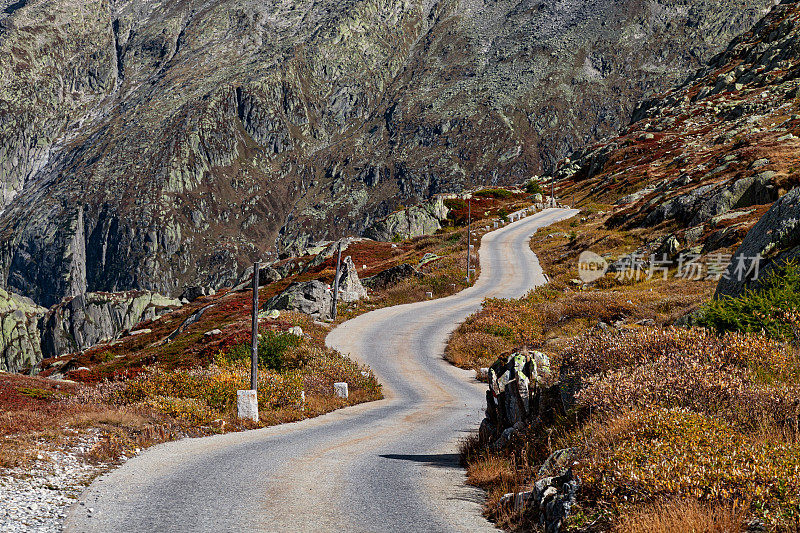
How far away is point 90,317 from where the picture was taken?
468ft

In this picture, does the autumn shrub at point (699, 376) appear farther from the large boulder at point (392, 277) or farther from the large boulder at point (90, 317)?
the large boulder at point (90, 317)

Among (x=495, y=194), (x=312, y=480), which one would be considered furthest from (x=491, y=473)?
(x=495, y=194)

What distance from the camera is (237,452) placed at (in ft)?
43.8

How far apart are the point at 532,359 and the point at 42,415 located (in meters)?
11.9

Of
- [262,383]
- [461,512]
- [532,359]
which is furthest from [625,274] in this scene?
[461,512]

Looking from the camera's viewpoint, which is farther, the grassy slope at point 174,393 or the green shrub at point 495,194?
the green shrub at point 495,194

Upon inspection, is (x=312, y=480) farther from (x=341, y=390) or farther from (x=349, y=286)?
(x=349, y=286)

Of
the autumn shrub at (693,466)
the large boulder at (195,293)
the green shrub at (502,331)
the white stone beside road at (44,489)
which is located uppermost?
the large boulder at (195,293)

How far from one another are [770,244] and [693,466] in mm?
12036

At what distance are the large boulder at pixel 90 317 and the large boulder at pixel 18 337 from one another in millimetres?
2858

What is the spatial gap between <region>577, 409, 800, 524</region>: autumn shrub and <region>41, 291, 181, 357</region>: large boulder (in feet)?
460

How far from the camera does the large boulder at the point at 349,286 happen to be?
4784 centimetres

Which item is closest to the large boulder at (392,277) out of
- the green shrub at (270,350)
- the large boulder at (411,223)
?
the green shrub at (270,350)

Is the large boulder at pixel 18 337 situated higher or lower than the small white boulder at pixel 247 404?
higher
